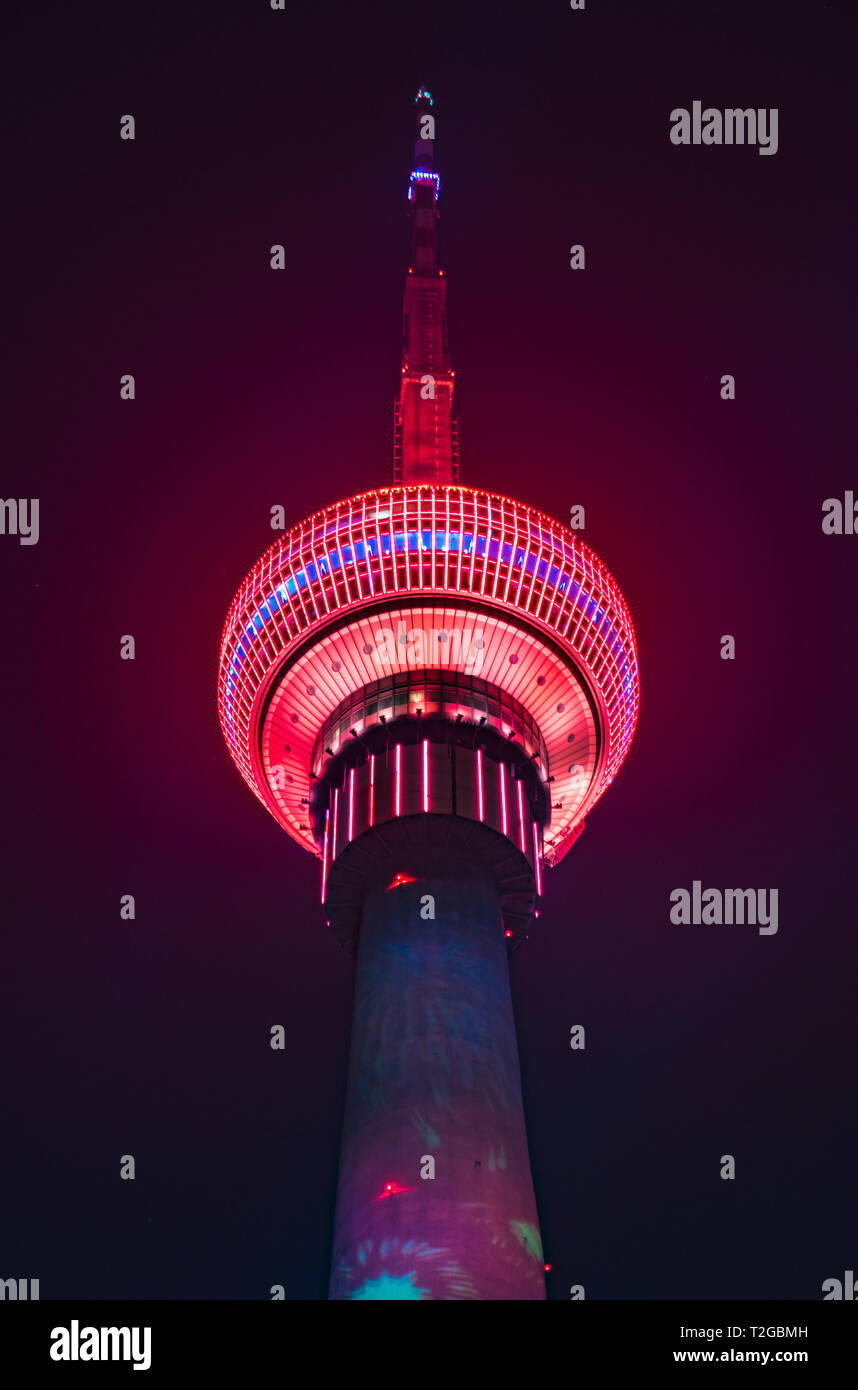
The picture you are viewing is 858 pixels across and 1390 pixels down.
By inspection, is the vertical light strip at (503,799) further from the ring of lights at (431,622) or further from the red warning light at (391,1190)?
the red warning light at (391,1190)

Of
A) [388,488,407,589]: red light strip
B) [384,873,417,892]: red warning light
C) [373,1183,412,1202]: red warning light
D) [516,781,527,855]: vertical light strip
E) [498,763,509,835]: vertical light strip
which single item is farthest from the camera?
[388,488,407,589]: red light strip

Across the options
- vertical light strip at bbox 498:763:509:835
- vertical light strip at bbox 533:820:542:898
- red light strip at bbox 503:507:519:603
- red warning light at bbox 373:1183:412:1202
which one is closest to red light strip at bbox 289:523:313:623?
red light strip at bbox 503:507:519:603

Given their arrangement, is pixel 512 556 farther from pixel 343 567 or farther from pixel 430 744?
pixel 430 744

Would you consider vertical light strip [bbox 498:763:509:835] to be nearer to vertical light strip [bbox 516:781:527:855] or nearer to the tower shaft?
→ vertical light strip [bbox 516:781:527:855]

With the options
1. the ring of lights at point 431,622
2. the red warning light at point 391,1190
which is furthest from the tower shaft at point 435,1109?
the ring of lights at point 431,622

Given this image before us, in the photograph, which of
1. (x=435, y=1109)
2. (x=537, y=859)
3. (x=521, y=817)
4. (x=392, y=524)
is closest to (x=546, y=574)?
(x=392, y=524)
